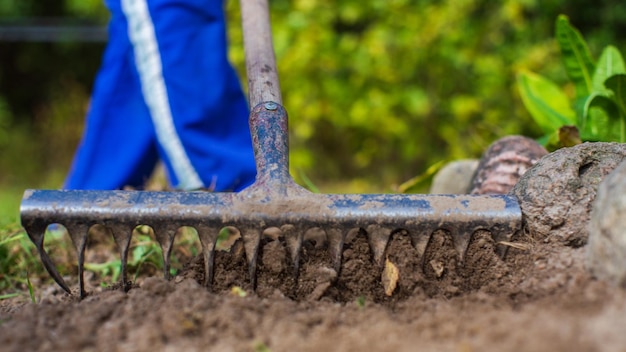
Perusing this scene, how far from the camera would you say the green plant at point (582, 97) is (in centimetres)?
217

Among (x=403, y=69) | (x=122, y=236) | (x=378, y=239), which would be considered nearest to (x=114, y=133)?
(x=122, y=236)

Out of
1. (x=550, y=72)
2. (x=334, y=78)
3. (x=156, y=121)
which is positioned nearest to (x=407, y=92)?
(x=334, y=78)

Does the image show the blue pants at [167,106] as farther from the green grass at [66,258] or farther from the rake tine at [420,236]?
the rake tine at [420,236]

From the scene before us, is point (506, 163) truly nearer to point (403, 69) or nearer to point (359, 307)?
point (359, 307)

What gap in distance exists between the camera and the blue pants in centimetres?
287

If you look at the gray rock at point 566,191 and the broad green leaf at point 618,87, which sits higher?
the broad green leaf at point 618,87

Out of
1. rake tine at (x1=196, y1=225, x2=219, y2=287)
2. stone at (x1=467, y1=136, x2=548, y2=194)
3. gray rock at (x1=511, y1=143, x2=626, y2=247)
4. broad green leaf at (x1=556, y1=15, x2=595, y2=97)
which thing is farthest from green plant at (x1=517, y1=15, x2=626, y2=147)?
rake tine at (x1=196, y1=225, x2=219, y2=287)

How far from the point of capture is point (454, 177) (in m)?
2.57

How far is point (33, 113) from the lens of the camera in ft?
23.5

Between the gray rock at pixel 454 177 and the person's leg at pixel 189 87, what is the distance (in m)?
0.82

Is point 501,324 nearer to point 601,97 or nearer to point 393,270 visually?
point 393,270

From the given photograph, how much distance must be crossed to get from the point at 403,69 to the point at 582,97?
7.50ft

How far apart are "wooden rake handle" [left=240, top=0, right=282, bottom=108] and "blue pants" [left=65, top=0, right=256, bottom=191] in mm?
797

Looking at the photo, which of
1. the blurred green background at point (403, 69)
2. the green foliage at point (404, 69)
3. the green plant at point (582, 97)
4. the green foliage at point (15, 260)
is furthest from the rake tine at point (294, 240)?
the green foliage at point (404, 69)
